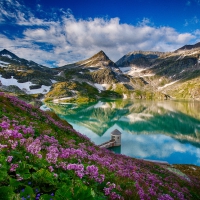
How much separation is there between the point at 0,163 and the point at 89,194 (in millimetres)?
3118

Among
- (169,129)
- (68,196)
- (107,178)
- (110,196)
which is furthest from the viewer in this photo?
(169,129)

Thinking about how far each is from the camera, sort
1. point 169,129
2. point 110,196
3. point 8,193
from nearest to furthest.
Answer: point 8,193, point 110,196, point 169,129

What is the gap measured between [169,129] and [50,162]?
97.1 metres

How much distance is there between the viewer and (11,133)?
313 inches

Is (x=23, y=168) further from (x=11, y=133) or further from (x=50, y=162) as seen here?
(x=11, y=133)

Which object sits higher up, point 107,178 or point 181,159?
point 107,178

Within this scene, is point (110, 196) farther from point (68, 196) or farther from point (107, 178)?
point (68, 196)

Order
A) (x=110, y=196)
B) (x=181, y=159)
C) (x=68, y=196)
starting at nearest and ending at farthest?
(x=68, y=196)
(x=110, y=196)
(x=181, y=159)

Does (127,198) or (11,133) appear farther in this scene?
(11,133)

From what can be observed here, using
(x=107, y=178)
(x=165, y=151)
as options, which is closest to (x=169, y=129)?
(x=165, y=151)

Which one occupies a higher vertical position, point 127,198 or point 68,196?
point 68,196

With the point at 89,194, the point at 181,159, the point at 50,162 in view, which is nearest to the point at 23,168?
the point at 50,162

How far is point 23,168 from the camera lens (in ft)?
17.0

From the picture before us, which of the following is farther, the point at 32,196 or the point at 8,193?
the point at 32,196
